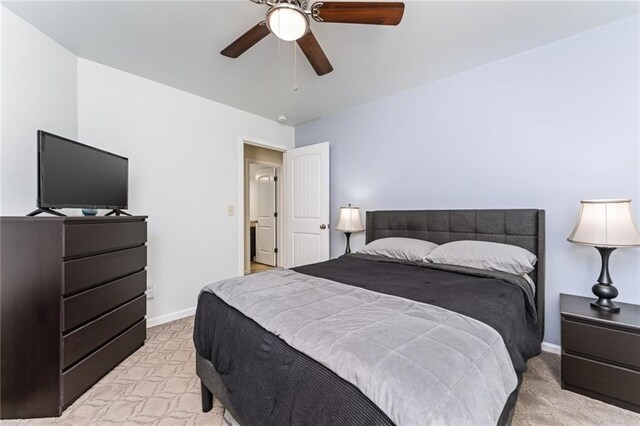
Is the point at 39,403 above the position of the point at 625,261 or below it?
below

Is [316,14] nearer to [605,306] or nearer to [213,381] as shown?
[213,381]

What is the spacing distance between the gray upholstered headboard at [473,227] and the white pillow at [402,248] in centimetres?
20

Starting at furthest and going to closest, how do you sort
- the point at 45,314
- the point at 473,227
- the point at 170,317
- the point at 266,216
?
the point at 266,216
the point at 170,317
the point at 473,227
the point at 45,314

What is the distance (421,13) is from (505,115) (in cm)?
122

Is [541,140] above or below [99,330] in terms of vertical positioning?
above

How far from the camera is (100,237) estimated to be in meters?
1.86

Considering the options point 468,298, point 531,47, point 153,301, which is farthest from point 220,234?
point 531,47

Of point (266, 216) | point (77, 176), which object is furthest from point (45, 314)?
point (266, 216)

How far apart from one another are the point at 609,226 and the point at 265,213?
5125 mm

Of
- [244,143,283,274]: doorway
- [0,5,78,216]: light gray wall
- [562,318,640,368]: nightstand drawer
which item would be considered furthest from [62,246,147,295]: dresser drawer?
[562,318,640,368]: nightstand drawer

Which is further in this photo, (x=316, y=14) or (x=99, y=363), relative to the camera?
(x=99, y=363)

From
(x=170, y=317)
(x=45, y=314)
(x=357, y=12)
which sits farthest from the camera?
(x=170, y=317)

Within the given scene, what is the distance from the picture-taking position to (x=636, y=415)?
1.50 metres

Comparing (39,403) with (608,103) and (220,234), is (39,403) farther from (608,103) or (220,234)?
(608,103)
